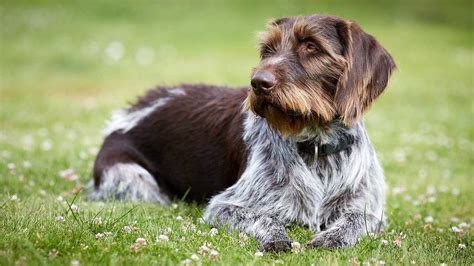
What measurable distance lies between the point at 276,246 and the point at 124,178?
2.84m

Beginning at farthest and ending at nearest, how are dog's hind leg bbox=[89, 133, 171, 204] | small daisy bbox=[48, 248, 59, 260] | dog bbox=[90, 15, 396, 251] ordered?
dog's hind leg bbox=[89, 133, 171, 204], dog bbox=[90, 15, 396, 251], small daisy bbox=[48, 248, 59, 260]

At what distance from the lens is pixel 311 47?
6109 millimetres

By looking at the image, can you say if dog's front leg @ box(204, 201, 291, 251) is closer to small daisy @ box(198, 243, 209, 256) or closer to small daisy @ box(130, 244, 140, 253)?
small daisy @ box(198, 243, 209, 256)

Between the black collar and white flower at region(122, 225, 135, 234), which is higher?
the black collar

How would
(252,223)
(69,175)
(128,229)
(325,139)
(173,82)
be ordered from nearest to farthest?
(128,229)
(252,223)
(325,139)
(69,175)
(173,82)

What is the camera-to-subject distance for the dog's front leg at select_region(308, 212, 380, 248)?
5.78 m

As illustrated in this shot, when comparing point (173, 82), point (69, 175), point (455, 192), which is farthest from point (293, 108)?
point (173, 82)

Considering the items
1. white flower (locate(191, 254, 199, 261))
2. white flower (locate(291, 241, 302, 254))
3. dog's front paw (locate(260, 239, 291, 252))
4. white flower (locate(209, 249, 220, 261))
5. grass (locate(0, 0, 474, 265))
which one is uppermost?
white flower (locate(191, 254, 199, 261))

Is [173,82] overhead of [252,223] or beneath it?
beneath

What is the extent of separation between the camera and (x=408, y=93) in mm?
19484

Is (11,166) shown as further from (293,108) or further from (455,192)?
(455,192)

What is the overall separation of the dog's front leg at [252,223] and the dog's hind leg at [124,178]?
1252 mm

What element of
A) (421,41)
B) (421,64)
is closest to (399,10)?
(421,41)

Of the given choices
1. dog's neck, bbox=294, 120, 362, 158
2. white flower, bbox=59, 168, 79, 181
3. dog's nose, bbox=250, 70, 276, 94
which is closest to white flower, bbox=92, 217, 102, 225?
dog's nose, bbox=250, 70, 276, 94
